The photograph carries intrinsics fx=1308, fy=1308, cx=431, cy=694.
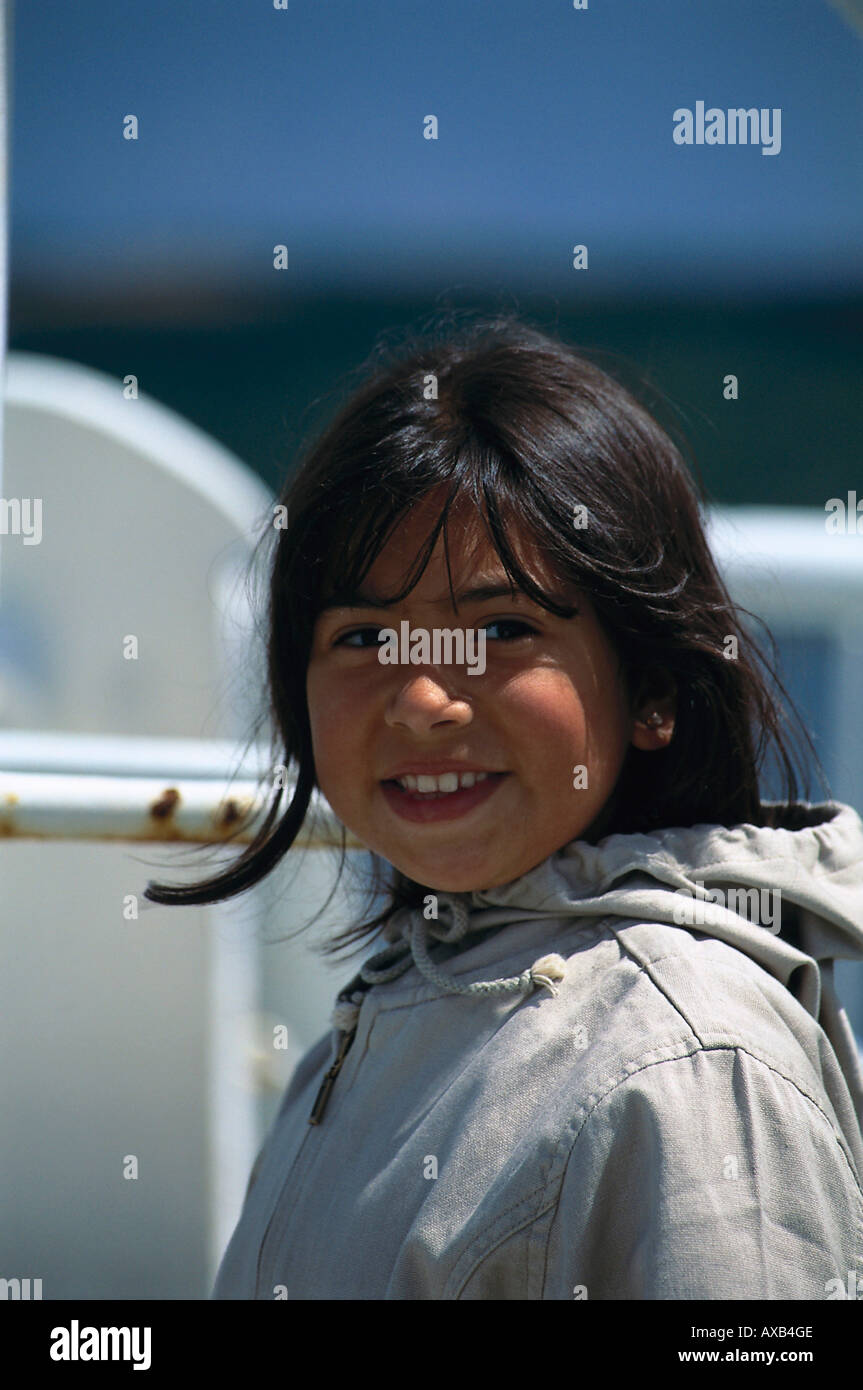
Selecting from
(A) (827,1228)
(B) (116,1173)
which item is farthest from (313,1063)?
(B) (116,1173)

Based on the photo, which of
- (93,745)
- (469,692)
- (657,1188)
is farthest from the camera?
(93,745)

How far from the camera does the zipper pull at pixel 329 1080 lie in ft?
3.43

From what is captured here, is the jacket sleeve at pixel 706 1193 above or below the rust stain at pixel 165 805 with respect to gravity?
below

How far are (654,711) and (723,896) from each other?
191 millimetres

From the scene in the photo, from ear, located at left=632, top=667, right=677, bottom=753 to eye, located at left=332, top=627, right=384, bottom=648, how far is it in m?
0.21

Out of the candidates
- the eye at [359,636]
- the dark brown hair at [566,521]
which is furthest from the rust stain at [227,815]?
the eye at [359,636]

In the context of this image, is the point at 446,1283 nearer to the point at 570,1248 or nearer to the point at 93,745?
the point at 570,1248

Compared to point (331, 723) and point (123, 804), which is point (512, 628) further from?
point (123, 804)

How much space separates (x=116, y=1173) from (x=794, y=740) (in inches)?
52.3

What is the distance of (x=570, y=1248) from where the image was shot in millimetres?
791

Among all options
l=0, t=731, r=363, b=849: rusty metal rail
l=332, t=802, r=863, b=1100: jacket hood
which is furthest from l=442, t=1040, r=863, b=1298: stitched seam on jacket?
l=0, t=731, r=363, b=849: rusty metal rail

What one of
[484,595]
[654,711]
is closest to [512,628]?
[484,595]

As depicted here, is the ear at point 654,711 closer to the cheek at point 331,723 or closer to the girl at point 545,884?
the girl at point 545,884

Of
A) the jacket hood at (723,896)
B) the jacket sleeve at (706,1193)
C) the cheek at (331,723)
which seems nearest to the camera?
the jacket sleeve at (706,1193)
